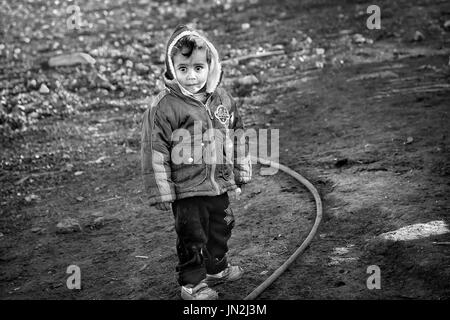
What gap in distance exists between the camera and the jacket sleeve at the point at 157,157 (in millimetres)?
3080

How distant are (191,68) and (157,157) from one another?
61 centimetres

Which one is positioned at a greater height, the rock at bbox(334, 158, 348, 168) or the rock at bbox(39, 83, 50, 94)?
the rock at bbox(39, 83, 50, 94)

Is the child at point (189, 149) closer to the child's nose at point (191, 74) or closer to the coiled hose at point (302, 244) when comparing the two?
the child's nose at point (191, 74)

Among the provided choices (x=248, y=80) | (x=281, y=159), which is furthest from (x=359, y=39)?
(x=281, y=159)

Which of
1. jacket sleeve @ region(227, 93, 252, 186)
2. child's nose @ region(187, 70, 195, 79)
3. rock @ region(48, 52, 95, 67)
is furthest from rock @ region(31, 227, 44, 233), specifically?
rock @ region(48, 52, 95, 67)

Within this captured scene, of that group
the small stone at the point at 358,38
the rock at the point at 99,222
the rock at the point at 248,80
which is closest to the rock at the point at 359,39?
the small stone at the point at 358,38

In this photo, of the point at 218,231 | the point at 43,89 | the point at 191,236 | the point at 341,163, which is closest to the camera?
the point at 191,236

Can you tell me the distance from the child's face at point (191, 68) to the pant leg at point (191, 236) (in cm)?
76

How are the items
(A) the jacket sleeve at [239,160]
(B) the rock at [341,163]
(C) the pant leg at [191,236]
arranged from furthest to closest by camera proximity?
(B) the rock at [341,163]
(A) the jacket sleeve at [239,160]
(C) the pant leg at [191,236]

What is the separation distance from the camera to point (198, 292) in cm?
337

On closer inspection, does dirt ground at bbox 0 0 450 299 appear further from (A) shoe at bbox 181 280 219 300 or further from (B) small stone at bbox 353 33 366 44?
(A) shoe at bbox 181 280 219 300

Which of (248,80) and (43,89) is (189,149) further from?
(43,89)

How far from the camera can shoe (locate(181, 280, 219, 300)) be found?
3354 mm

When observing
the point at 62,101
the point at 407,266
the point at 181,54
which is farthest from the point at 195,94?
the point at 62,101
